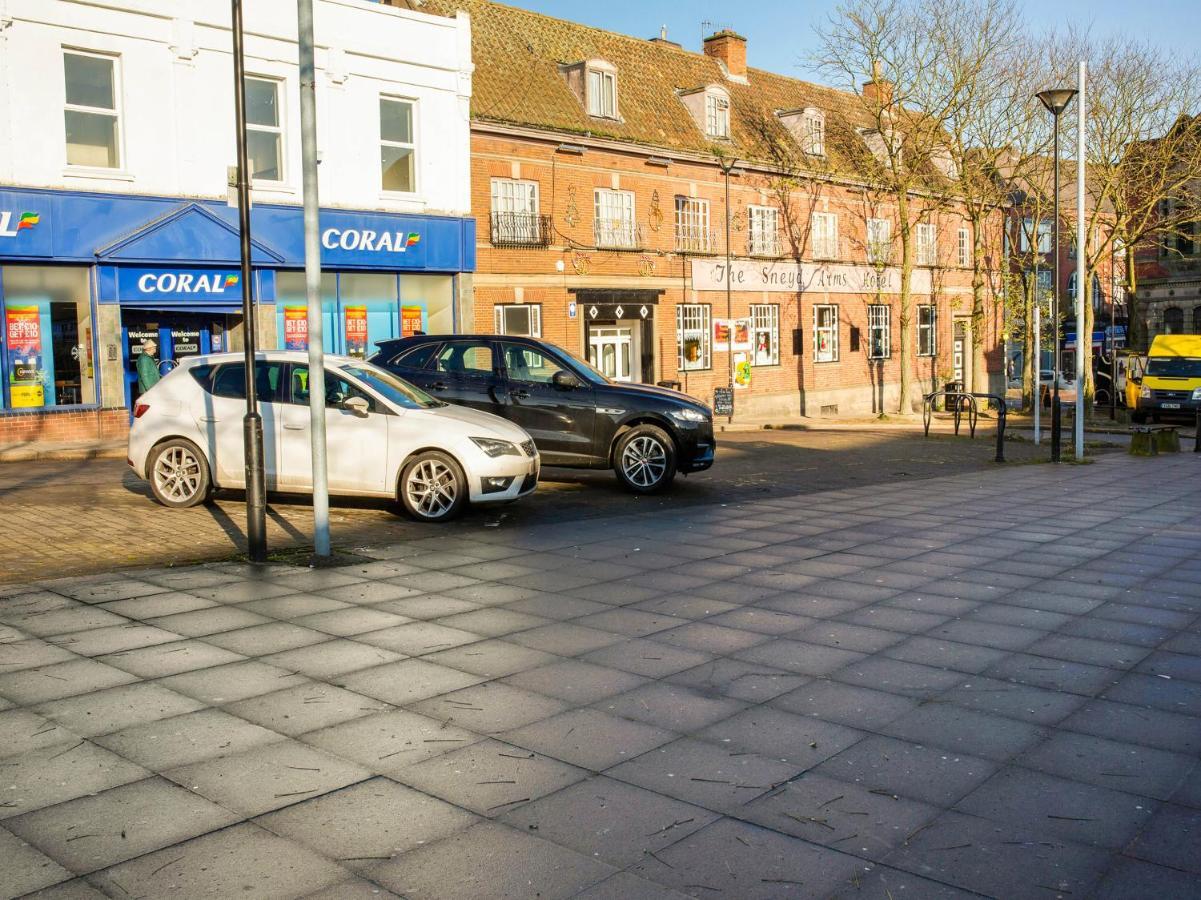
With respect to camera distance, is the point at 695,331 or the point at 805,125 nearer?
the point at 695,331

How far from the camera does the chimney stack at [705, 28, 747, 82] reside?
3828cm

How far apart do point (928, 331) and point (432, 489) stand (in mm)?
35862

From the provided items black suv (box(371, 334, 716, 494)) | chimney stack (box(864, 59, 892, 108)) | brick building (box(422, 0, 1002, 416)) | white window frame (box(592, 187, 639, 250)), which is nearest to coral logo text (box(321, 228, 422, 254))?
brick building (box(422, 0, 1002, 416))

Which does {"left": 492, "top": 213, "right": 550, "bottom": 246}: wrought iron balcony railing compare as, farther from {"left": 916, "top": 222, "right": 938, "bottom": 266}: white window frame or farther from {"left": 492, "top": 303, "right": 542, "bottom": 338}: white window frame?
{"left": 916, "top": 222, "right": 938, "bottom": 266}: white window frame

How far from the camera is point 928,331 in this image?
44.1 m

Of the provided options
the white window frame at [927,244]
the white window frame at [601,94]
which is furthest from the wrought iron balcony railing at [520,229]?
the white window frame at [927,244]

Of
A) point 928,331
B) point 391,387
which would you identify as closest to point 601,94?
point 928,331

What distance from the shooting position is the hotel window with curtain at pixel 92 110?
19906 mm

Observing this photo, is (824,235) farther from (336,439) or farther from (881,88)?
(336,439)

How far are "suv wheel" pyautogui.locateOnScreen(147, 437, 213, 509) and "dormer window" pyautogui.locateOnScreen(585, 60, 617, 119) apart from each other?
20952 mm

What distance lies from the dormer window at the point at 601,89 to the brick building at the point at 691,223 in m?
0.04

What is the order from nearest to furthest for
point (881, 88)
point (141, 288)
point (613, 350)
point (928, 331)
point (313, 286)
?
point (313, 286) < point (141, 288) < point (613, 350) < point (881, 88) < point (928, 331)

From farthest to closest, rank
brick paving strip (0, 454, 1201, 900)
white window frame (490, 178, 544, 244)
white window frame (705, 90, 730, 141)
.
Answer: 1. white window frame (705, 90, 730, 141)
2. white window frame (490, 178, 544, 244)
3. brick paving strip (0, 454, 1201, 900)

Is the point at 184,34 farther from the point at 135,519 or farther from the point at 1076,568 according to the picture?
the point at 1076,568
